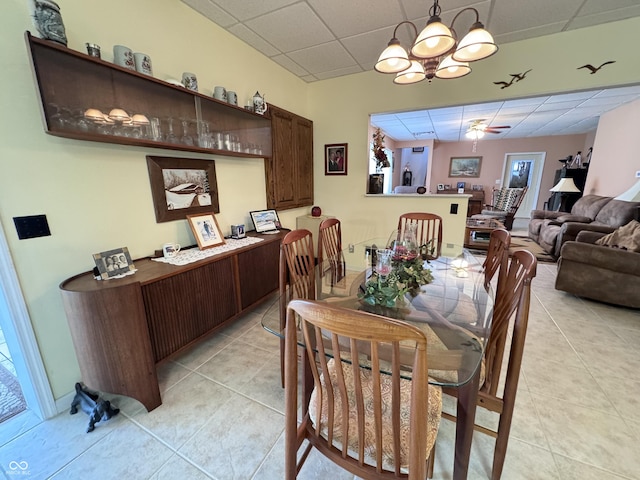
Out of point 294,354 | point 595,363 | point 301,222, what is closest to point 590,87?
point 595,363

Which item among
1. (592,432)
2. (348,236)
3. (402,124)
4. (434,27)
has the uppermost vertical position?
(402,124)

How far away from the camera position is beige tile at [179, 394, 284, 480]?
118cm

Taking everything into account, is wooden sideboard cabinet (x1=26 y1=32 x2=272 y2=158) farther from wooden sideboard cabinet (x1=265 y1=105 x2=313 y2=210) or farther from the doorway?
the doorway

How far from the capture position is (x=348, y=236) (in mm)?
3742

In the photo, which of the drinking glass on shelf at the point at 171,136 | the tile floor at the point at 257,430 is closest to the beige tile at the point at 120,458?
the tile floor at the point at 257,430

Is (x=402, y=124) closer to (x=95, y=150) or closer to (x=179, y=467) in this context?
(x=95, y=150)

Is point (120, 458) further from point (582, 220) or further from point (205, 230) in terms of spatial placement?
point (582, 220)

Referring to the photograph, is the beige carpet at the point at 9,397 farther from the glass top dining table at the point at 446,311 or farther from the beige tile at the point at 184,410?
the glass top dining table at the point at 446,311

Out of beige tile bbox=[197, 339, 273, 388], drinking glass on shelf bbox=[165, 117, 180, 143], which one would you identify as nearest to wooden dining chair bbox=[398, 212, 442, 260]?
beige tile bbox=[197, 339, 273, 388]

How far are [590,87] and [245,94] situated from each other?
3312mm

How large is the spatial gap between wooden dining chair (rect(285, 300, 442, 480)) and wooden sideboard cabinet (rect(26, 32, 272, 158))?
1.63m

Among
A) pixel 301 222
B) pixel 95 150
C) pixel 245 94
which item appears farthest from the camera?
pixel 301 222

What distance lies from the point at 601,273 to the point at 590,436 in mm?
1979

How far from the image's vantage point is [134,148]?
5.70ft
